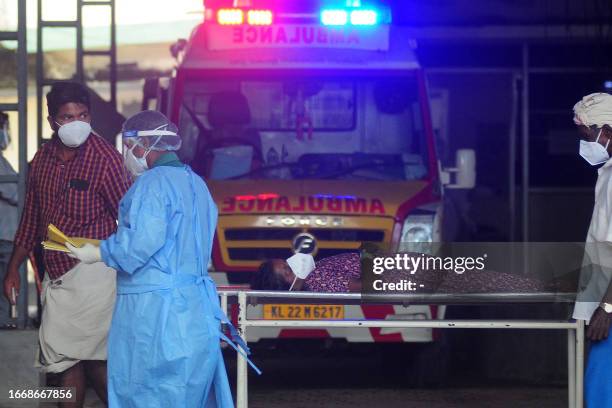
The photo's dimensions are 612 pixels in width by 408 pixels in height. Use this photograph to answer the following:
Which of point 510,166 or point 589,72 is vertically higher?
point 589,72

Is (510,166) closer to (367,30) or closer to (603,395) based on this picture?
(367,30)

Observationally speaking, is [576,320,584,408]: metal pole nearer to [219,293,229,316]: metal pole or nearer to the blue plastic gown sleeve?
[219,293,229,316]: metal pole

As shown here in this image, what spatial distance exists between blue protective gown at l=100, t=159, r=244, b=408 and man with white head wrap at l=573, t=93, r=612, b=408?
1.68 metres

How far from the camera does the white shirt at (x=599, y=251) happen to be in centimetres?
584

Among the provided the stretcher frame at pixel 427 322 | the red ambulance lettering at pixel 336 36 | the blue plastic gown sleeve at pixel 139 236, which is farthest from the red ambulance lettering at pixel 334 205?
the blue plastic gown sleeve at pixel 139 236

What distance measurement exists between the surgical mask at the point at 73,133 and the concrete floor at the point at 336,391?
1709mm

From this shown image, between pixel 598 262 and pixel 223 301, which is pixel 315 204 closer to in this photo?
pixel 223 301

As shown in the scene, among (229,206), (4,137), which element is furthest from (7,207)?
(229,206)

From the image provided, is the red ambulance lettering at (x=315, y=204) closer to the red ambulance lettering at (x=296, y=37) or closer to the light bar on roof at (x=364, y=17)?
the red ambulance lettering at (x=296, y=37)

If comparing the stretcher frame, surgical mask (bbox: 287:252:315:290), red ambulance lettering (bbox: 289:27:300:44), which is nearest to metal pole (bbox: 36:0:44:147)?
red ambulance lettering (bbox: 289:27:300:44)

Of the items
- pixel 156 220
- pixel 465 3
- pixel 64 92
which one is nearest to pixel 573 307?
pixel 156 220

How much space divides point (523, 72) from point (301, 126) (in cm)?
632

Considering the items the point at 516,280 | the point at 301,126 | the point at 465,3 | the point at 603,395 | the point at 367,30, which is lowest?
the point at 603,395

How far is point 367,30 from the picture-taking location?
31.3 feet
